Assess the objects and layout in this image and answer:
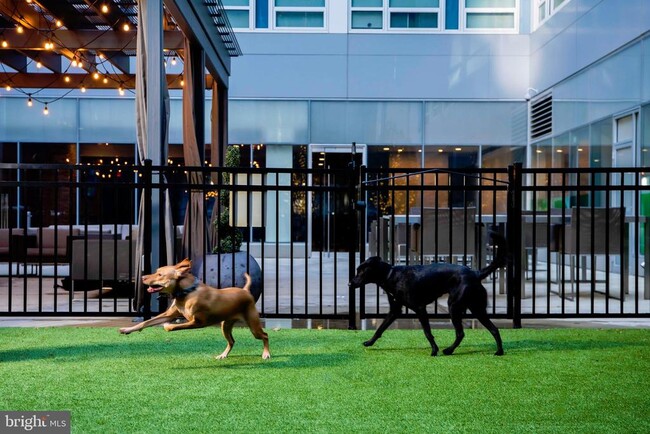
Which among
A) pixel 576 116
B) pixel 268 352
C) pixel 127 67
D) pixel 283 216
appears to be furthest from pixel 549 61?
pixel 268 352

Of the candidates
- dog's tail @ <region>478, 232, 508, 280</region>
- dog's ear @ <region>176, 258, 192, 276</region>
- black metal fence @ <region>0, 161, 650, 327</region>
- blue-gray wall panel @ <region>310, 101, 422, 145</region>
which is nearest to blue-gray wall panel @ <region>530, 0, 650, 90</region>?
black metal fence @ <region>0, 161, 650, 327</region>

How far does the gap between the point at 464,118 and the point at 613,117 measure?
490 centimetres

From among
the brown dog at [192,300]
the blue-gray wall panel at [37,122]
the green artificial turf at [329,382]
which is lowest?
the green artificial turf at [329,382]

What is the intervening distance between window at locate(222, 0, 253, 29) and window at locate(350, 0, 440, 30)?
101 inches

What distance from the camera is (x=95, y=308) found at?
739 centimetres

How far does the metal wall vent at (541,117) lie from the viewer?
619 inches

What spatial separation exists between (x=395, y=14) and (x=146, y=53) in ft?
37.4

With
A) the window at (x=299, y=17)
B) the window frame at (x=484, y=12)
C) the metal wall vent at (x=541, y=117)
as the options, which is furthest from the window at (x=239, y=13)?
the metal wall vent at (x=541, y=117)

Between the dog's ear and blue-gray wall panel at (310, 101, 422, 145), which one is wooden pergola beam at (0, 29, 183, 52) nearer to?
blue-gray wall panel at (310, 101, 422, 145)

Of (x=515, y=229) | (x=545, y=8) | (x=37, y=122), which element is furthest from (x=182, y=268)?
(x=545, y=8)

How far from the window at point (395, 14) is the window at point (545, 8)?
7.72ft

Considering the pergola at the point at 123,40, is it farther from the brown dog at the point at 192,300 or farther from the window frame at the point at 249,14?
the brown dog at the point at 192,300

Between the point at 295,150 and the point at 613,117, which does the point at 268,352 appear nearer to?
the point at 613,117

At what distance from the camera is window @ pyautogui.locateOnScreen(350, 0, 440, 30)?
17.1m
